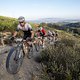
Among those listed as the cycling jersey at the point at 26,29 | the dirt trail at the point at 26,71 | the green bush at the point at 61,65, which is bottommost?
the dirt trail at the point at 26,71

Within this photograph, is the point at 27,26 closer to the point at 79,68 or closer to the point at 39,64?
the point at 39,64

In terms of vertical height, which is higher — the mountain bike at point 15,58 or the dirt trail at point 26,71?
the mountain bike at point 15,58

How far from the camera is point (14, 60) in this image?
812 cm

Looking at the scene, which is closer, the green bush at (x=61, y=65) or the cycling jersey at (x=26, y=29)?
the green bush at (x=61, y=65)

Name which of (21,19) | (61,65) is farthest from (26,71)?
(21,19)

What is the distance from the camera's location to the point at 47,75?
7.12 meters

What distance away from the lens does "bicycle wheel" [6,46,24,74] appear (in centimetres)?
786

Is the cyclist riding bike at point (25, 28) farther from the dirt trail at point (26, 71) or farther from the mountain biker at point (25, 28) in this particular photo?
the dirt trail at point (26, 71)

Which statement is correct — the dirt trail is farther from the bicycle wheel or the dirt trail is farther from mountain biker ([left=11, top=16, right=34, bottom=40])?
mountain biker ([left=11, top=16, right=34, bottom=40])

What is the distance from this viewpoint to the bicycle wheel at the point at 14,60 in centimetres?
786

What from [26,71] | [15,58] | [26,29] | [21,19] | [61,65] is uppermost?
[21,19]

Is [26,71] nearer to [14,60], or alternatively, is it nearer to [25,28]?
[14,60]

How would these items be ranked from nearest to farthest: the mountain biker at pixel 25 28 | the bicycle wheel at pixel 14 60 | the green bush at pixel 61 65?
the green bush at pixel 61 65 < the bicycle wheel at pixel 14 60 < the mountain biker at pixel 25 28

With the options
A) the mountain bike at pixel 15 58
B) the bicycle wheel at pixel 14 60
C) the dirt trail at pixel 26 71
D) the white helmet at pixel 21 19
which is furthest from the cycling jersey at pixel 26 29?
the dirt trail at pixel 26 71
